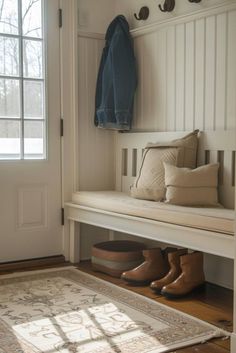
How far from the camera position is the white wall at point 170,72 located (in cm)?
313

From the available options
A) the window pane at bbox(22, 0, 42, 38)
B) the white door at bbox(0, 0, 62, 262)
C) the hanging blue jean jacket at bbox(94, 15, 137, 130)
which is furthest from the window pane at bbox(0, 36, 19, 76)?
the hanging blue jean jacket at bbox(94, 15, 137, 130)

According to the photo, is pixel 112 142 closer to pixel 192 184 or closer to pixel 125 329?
pixel 192 184

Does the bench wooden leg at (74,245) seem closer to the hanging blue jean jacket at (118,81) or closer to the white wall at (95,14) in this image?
the hanging blue jean jacket at (118,81)

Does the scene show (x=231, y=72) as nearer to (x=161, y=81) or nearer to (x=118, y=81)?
(x=161, y=81)

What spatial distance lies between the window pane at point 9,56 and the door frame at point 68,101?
0.35 meters

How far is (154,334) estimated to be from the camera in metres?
2.39

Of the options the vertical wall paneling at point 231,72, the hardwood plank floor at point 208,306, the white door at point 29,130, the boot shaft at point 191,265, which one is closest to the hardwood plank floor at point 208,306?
the hardwood plank floor at point 208,306

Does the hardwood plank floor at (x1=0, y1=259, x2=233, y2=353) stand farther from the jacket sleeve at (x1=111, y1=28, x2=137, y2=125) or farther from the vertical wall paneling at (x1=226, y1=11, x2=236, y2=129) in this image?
the jacket sleeve at (x1=111, y1=28, x2=137, y2=125)

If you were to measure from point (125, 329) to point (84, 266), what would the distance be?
4.40 ft

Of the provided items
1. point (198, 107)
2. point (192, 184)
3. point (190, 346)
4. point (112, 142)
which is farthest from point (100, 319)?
point (112, 142)

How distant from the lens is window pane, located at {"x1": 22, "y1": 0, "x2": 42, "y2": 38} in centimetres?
368

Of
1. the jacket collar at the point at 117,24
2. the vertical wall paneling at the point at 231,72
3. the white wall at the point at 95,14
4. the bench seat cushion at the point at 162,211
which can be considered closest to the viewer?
the bench seat cushion at the point at 162,211

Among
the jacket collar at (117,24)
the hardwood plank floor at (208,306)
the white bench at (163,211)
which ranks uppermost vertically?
the jacket collar at (117,24)

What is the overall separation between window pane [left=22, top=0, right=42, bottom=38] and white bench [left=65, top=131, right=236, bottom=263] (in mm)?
980
